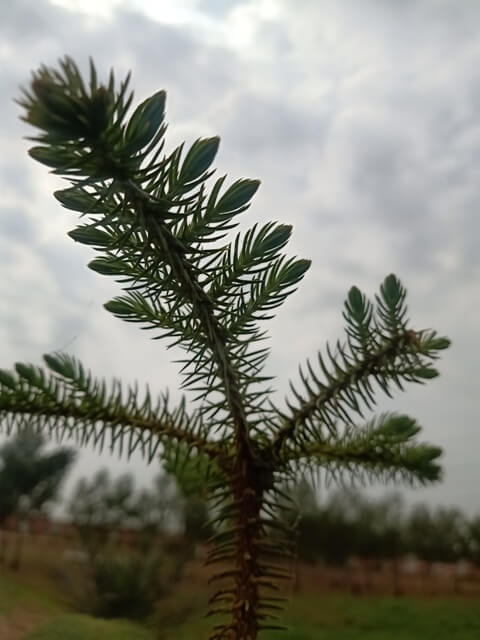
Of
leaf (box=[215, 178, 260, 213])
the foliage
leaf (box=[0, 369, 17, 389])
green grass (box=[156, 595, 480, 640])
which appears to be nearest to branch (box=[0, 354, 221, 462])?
leaf (box=[0, 369, 17, 389])

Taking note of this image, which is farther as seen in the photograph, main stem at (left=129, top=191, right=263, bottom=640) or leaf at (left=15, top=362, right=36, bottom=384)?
leaf at (left=15, top=362, right=36, bottom=384)

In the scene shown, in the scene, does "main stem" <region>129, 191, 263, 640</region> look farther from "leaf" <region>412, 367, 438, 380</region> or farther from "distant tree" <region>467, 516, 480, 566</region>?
"distant tree" <region>467, 516, 480, 566</region>

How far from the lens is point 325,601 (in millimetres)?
2084

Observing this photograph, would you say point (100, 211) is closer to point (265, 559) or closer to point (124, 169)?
point (124, 169)

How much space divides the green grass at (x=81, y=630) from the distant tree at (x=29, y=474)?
1.57 feet

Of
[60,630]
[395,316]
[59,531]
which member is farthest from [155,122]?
[59,531]

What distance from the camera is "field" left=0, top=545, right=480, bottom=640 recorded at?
2.59ft

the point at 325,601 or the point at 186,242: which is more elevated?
the point at 186,242

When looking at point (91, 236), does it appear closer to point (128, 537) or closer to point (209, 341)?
point (209, 341)

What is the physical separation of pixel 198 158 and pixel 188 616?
3.92 feet

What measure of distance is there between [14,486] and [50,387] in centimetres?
109

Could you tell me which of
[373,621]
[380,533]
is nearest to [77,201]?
[373,621]

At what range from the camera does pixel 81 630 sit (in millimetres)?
714

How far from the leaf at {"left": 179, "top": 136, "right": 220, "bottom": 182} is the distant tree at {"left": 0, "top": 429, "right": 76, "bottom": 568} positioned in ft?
3.49
